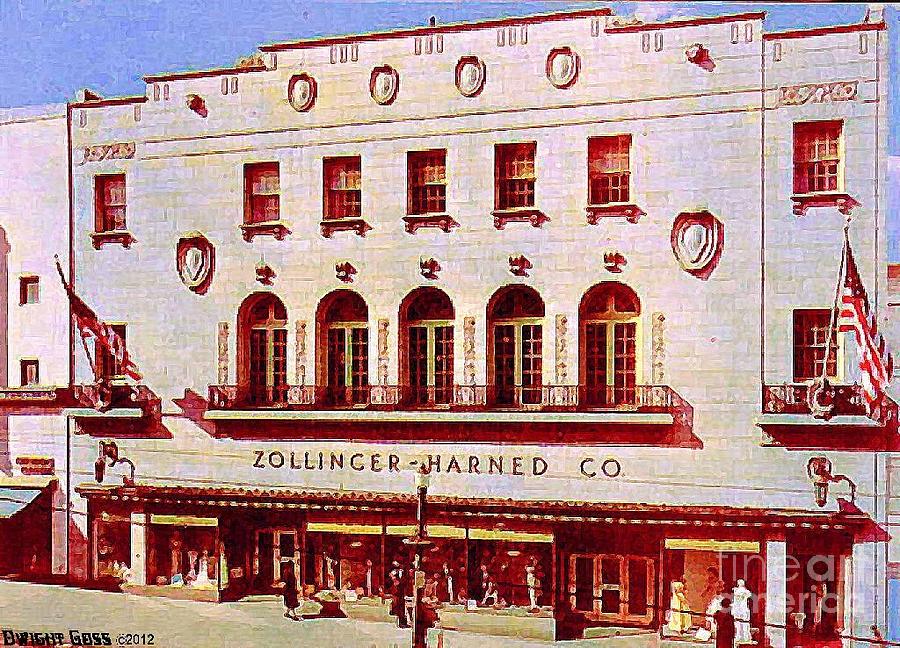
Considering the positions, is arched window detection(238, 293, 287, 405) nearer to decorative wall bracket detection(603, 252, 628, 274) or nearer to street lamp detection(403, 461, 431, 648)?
street lamp detection(403, 461, 431, 648)

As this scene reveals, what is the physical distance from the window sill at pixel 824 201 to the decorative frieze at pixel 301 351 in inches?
120

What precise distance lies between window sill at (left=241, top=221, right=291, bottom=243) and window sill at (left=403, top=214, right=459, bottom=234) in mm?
803

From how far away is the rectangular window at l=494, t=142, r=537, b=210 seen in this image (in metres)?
6.36

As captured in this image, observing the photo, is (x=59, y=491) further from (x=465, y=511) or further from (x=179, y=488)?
(x=465, y=511)

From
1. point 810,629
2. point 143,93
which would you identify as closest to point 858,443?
point 810,629

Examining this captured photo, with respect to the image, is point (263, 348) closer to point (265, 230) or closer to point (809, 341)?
point (265, 230)

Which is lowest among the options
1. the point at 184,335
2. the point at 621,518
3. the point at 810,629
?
the point at 810,629

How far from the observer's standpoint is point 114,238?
700 cm

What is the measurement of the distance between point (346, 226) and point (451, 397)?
4.13ft

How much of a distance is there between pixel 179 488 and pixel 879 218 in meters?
4.62

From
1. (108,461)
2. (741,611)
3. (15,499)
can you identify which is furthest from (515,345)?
(15,499)

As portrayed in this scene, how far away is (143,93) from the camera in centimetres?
691

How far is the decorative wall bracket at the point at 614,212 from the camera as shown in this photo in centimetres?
616

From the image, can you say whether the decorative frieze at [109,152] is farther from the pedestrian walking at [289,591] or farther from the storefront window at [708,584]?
the storefront window at [708,584]
